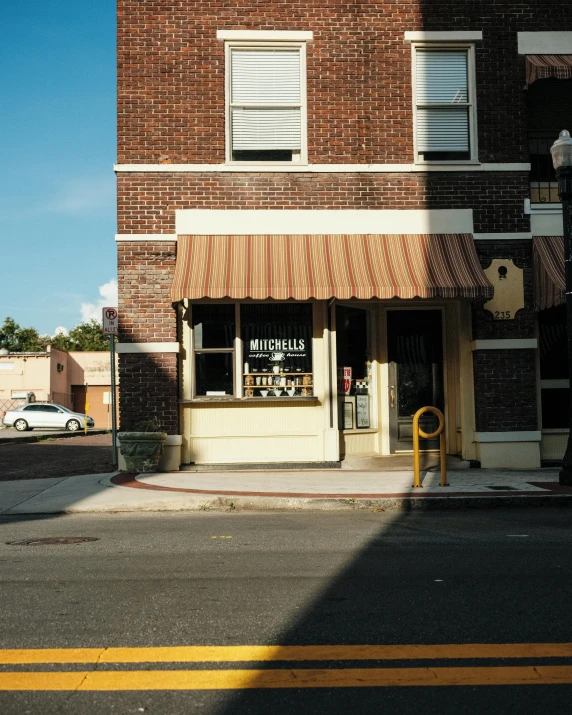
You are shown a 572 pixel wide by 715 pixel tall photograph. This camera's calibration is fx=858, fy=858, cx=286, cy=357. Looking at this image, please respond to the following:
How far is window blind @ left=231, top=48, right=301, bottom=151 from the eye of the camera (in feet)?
45.3

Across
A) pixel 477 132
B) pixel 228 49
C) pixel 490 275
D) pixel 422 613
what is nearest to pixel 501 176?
pixel 477 132

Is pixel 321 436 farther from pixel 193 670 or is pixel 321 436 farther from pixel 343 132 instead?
pixel 193 670

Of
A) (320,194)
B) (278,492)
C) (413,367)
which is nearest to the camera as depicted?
(278,492)

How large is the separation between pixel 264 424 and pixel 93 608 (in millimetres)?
8707

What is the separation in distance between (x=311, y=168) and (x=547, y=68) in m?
4.04

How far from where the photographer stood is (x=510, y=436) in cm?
1359

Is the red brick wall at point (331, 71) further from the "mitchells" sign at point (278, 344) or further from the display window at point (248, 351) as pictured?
the "mitchells" sign at point (278, 344)

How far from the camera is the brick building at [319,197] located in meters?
13.4

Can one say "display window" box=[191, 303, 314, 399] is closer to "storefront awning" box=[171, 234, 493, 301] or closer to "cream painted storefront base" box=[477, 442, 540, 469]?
"storefront awning" box=[171, 234, 493, 301]

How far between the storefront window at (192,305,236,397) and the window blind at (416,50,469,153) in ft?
14.3

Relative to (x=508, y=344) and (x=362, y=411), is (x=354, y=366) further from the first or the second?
(x=508, y=344)

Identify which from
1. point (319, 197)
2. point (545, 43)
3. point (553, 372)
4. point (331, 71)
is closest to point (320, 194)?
point (319, 197)

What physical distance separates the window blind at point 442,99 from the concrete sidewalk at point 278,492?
5.44 meters

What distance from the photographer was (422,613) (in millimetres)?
4898
